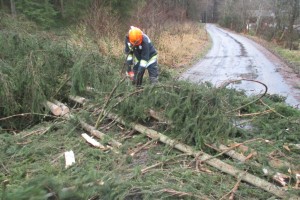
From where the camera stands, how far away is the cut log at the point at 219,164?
3.95 metres

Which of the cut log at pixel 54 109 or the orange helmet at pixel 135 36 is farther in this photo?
the orange helmet at pixel 135 36

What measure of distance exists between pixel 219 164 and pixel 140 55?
3.77 m

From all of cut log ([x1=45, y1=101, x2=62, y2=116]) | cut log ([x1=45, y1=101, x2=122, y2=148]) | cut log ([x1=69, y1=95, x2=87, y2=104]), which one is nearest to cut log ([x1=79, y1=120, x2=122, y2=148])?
cut log ([x1=45, y1=101, x2=122, y2=148])

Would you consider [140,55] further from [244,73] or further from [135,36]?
[244,73]

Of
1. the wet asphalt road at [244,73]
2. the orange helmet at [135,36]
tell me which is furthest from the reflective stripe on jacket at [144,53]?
the wet asphalt road at [244,73]

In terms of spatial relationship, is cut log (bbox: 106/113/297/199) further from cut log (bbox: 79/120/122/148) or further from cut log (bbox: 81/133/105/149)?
cut log (bbox: 81/133/105/149)

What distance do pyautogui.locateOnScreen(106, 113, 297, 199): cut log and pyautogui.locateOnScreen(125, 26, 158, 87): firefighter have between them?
1.78m

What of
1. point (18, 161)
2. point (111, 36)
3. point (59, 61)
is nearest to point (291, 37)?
point (111, 36)

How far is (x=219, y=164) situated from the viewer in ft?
14.5

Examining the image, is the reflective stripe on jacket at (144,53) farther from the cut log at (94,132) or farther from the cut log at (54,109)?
the cut log at (94,132)

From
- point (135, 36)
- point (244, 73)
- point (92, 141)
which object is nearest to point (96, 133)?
point (92, 141)

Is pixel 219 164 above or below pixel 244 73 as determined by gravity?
above

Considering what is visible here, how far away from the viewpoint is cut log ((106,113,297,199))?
3.95m

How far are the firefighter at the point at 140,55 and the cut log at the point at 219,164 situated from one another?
178 centimetres
